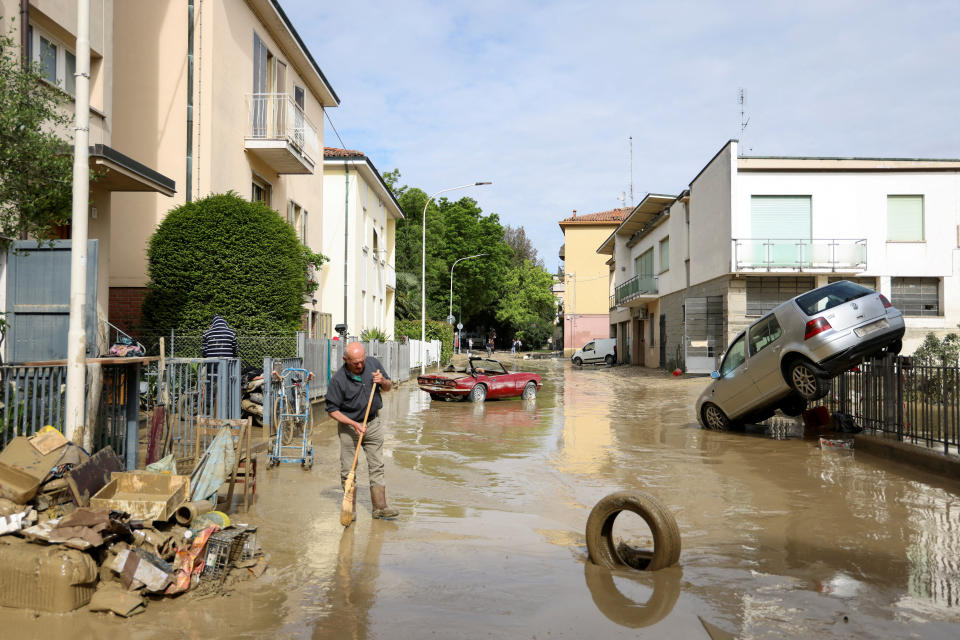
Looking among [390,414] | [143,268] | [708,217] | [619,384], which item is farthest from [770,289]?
[143,268]

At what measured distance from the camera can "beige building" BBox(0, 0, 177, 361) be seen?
8508 millimetres

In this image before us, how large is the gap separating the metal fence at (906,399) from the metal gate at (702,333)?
58.0ft

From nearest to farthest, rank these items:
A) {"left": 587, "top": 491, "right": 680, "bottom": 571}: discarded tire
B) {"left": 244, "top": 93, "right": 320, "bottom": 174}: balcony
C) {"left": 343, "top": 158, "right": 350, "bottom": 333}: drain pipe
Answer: {"left": 587, "top": 491, "right": 680, "bottom": 571}: discarded tire < {"left": 244, "top": 93, "right": 320, "bottom": 174}: balcony < {"left": 343, "top": 158, "right": 350, "bottom": 333}: drain pipe

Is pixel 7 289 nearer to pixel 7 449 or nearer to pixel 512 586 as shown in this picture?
pixel 7 449

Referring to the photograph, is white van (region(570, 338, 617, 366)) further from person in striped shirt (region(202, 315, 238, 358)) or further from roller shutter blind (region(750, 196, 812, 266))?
person in striped shirt (region(202, 315, 238, 358))

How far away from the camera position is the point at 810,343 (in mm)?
11539

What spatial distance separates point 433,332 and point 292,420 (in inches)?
1357

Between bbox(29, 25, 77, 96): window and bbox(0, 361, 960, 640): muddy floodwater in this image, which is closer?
bbox(0, 361, 960, 640): muddy floodwater

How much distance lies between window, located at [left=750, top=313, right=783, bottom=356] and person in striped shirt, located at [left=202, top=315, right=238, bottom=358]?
29.3 ft

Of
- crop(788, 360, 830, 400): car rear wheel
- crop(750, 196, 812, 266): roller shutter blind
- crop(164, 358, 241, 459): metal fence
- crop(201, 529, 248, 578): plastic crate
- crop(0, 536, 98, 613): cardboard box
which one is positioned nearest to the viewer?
crop(0, 536, 98, 613): cardboard box

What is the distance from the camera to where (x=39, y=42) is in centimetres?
1116

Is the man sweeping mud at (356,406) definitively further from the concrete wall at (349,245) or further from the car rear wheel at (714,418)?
the concrete wall at (349,245)

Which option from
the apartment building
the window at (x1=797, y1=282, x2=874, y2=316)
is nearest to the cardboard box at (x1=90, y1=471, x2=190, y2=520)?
the window at (x1=797, y1=282, x2=874, y2=316)

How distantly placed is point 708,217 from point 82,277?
27997 mm
